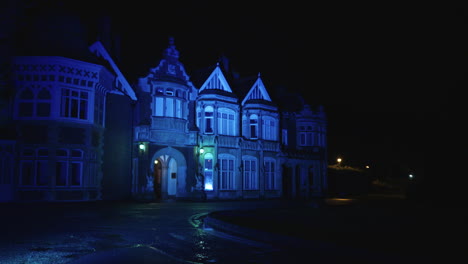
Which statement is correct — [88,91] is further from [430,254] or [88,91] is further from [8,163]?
[430,254]

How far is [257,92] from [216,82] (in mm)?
5069

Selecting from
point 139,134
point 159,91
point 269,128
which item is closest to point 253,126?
point 269,128

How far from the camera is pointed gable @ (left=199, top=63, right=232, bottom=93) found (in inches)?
1373

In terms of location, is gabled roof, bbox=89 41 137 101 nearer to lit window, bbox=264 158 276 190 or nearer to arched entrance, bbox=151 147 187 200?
arched entrance, bbox=151 147 187 200

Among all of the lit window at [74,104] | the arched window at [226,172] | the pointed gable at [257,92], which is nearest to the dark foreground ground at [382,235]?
the lit window at [74,104]

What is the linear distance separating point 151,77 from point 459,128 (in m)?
21.2

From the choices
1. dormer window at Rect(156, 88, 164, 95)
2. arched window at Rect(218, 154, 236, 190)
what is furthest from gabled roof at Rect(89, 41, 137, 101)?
arched window at Rect(218, 154, 236, 190)

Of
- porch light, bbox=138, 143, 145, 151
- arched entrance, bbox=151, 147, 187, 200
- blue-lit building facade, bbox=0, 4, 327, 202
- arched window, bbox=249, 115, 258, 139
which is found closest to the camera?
blue-lit building facade, bbox=0, 4, 327, 202

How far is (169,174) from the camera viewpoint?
33938 millimetres

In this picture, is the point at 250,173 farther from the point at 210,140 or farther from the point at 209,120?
the point at 209,120

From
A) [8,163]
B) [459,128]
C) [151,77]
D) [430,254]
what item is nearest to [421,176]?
[459,128]

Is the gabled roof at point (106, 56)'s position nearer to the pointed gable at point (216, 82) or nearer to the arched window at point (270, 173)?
the pointed gable at point (216, 82)

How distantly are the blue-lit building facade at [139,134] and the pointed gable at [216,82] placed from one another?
8 centimetres

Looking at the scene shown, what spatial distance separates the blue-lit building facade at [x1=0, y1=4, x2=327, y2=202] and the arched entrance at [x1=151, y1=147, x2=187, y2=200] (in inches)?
3.1
